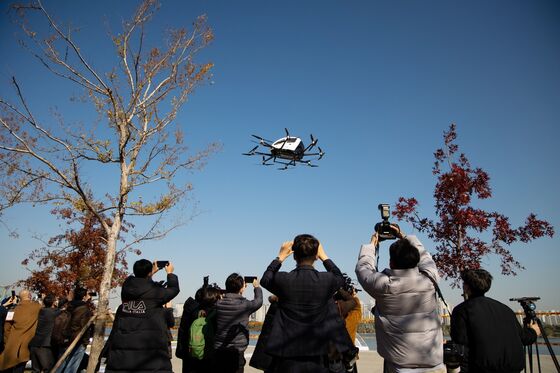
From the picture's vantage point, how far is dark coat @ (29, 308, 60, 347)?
6.61 metres

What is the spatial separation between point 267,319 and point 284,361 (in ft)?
2.76

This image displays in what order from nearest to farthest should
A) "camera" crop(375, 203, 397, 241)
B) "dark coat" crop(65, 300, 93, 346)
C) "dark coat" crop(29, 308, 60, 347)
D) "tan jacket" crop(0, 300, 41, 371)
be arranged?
1. "camera" crop(375, 203, 397, 241)
2. "dark coat" crop(65, 300, 93, 346)
3. "tan jacket" crop(0, 300, 41, 371)
4. "dark coat" crop(29, 308, 60, 347)

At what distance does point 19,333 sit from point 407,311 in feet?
23.4

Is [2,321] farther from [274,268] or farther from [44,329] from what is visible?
[274,268]

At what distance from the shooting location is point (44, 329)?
21.9ft

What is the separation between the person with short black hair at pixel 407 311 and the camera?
8.89ft

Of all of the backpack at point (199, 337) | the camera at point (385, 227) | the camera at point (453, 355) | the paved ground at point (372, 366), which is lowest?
the paved ground at point (372, 366)

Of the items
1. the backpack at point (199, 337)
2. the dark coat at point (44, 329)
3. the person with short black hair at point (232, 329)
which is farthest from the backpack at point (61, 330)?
the person with short black hair at point (232, 329)

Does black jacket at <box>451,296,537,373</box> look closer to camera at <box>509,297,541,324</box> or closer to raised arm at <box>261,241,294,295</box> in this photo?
camera at <box>509,297,541,324</box>

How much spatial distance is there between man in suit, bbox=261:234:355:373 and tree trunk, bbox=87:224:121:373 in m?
5.85


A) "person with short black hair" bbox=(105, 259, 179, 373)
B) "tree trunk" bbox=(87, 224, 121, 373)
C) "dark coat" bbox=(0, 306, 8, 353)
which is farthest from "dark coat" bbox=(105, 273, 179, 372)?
"dark coat" bbox=(0, 306, 8, 353)

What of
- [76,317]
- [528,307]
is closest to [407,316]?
[528,307]

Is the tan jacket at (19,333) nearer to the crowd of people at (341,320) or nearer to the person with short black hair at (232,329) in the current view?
the crowd of people at (341,320)

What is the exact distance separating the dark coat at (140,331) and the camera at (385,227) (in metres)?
2.37
